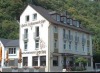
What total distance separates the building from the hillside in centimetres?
2072

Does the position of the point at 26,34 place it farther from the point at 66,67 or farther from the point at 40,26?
the point at 66,67

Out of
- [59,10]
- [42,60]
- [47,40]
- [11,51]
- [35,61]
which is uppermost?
[59,10]

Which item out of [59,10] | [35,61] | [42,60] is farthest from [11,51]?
[59,10]

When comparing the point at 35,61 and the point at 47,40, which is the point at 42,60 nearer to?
the point at 35,61

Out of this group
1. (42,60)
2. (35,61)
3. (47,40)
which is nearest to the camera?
(47,40)

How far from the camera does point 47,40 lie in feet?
155

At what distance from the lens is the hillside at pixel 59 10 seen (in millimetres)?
86000

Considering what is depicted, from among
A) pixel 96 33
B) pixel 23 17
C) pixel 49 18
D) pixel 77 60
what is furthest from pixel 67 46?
pixel 96 33

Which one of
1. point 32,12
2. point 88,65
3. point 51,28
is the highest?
point 32,12

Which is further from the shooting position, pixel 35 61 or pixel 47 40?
pixel 35 61

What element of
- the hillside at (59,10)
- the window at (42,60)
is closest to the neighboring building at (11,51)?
the window at (42,60)

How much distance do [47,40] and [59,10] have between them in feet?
184

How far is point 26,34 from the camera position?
50.9 m

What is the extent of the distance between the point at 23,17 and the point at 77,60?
12802mm
